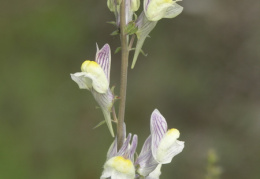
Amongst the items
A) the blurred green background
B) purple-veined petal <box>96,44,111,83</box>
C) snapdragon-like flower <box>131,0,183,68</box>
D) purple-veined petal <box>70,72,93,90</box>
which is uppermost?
snapdragon-like flower <box>131,0,183,68</box>

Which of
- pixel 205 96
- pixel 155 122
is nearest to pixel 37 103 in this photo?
pixel 205 96

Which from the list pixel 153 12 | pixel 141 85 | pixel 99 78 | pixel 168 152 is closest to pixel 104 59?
pixel 99 78

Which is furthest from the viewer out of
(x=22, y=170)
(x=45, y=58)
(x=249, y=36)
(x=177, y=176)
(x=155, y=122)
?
(x=249, y=36)

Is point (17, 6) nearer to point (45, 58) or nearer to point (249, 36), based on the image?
point (45, 58)

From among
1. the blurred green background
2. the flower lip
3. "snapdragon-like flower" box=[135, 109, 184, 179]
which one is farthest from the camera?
the blurred green background

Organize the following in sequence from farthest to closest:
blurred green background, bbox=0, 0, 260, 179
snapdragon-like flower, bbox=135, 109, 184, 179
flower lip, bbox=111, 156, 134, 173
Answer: blurred green background, bbox=0, 0, 260, 179 < snapdragon-like flower, bbox=135, 109, 184, 179 < flower lip, bbox=111, 156, 134, 173

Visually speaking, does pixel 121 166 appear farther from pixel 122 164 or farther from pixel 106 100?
pixel 106 100

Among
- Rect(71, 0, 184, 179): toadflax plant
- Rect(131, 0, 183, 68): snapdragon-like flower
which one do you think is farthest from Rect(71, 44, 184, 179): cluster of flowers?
Rect(131, 0, 183, 68): snapdragon-like flower

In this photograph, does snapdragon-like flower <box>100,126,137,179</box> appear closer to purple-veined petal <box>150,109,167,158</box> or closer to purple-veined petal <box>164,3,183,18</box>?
purple-veined petal <box>150,109,167,158</box>
